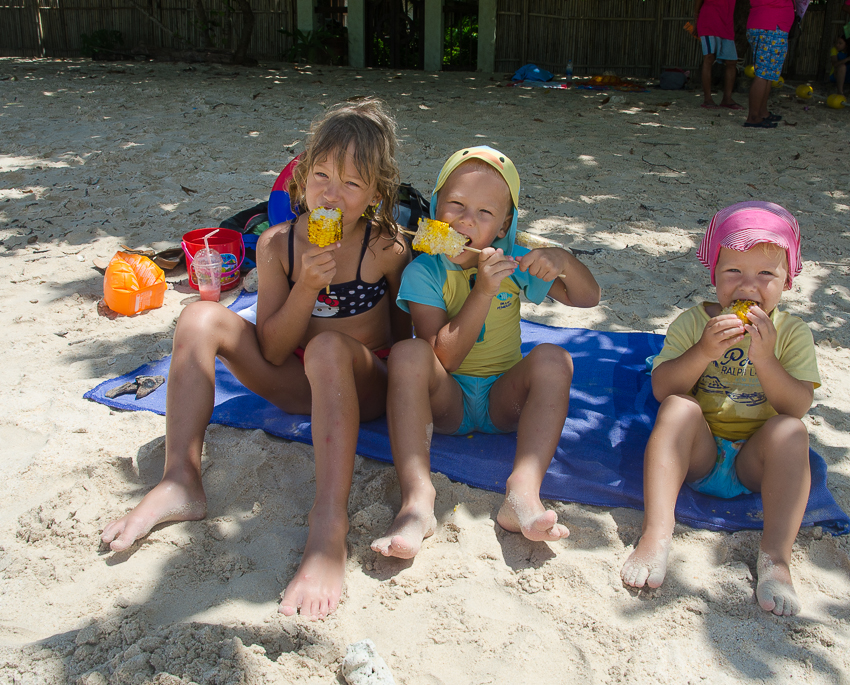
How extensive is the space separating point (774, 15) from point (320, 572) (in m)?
8.78

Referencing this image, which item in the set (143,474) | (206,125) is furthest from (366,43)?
(143,474)

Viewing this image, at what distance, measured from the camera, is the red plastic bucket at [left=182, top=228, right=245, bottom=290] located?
4.40m

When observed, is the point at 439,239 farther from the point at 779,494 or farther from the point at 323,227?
the point at 779,494

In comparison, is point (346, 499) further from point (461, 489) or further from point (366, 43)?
point (366, 43)

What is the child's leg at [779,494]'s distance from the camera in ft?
7.20

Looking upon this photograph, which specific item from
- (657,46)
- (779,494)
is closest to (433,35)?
(657,46)

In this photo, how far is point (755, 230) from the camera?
8.14 ft

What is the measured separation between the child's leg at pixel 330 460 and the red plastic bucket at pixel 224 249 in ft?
7.03

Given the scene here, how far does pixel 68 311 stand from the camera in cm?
417

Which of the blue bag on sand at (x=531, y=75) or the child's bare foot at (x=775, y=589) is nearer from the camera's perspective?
the child's bare foot at (x=775, y=589)

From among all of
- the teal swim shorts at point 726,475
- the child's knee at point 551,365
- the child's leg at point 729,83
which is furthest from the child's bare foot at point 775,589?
the child's leg at point 729,83

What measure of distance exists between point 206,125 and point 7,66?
22.8ft

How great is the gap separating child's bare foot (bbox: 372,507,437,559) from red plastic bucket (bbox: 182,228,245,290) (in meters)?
2.56

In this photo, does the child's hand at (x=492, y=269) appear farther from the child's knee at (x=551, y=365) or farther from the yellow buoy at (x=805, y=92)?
the yellow buoy at (x=805, y=92)
